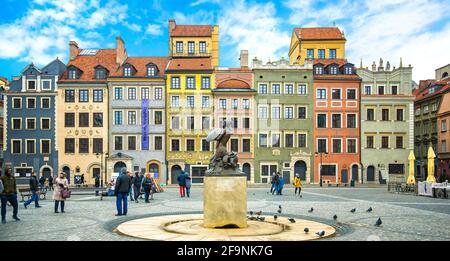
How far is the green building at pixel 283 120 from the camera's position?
164 feet

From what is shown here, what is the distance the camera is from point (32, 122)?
49.5m

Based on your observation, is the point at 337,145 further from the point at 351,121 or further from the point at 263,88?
the point at 263,88

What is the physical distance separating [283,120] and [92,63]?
940 inches

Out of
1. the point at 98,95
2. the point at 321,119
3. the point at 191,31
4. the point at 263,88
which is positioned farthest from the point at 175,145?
the point at 321,119

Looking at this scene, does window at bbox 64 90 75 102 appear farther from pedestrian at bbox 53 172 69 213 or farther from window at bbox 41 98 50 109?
pedestrian at bbox 53 172 69 213

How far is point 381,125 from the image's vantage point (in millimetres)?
50875

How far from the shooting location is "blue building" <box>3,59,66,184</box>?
48969mm

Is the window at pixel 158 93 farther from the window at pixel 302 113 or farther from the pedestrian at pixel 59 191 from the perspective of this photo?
the pedestrian at pixel 59 191

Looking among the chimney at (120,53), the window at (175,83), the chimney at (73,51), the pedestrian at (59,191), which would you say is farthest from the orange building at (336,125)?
the pedestrian at (59,191)

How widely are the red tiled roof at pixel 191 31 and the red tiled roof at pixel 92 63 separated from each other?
8.06 meters

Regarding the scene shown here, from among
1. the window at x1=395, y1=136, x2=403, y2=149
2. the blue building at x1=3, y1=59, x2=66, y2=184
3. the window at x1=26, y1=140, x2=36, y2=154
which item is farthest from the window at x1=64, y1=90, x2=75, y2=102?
the window at x1=395, y1=136, x2=403, y2=149

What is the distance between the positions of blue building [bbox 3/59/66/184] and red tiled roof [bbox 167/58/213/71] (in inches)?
520
